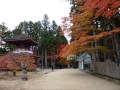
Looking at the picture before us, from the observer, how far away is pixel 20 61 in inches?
1194

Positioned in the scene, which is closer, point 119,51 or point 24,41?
point 119,51

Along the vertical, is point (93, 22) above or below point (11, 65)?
above

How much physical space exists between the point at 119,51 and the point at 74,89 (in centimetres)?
722

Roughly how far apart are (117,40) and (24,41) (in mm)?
23404

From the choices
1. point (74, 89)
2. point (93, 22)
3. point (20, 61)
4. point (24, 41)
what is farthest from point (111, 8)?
point (24, 41)

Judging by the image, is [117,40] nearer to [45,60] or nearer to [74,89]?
[74,89]

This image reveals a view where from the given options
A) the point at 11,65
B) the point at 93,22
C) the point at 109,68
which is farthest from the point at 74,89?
the point at 11,65

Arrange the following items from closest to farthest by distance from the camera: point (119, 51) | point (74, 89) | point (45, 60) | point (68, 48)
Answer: point (74, 89), point (119, 51), point (68, 48), point (45, 60)

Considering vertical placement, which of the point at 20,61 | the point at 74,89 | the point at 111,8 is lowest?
the point at 74,89

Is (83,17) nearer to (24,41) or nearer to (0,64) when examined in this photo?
(0,64)

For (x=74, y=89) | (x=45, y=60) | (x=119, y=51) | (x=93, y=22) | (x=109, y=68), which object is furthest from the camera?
(x=45, y=60)

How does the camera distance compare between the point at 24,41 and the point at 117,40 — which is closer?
the point at 117,40

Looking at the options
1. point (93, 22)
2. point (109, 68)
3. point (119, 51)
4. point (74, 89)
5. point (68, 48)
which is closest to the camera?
point (74, 89)

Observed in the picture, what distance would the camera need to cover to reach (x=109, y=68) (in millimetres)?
23359
